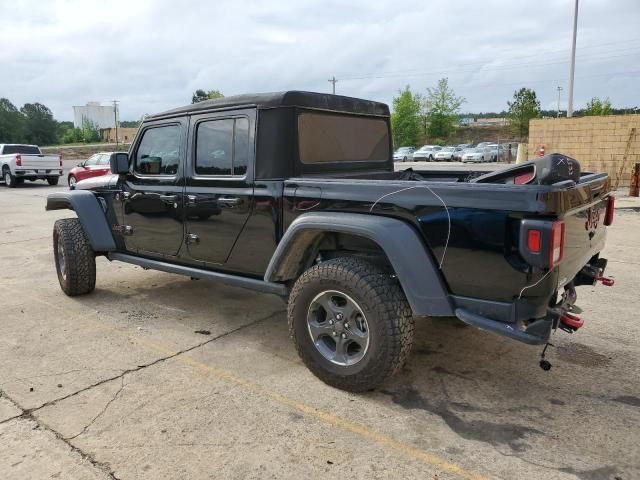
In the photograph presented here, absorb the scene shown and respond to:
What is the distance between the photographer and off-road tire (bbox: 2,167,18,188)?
21.4 meters

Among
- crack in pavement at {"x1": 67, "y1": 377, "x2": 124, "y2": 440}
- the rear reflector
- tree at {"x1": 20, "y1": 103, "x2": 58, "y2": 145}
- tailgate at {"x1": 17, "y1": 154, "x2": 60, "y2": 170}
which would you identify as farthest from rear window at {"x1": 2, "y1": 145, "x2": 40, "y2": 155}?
tree at {"x1": 20, "y1": 103, "x2": 58, "y2": 145}

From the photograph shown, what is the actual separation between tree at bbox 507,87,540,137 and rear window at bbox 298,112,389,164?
5535 cm

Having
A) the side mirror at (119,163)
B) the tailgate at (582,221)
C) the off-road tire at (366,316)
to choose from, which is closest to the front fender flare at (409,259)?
the off-road tire at (366,316)

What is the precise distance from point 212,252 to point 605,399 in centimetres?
287

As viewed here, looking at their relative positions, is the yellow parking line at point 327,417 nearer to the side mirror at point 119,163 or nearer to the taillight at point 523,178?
the side mirror at point 119,163

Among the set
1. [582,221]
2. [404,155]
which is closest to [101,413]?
[582,221]

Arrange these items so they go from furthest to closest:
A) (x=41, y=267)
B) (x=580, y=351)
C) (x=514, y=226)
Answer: (x=41, y=267)
(x=580, y=351)
(x=514, y=226)

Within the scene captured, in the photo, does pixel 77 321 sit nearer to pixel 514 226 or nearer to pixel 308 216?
pixel 308 216

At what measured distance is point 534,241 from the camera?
8.33ft

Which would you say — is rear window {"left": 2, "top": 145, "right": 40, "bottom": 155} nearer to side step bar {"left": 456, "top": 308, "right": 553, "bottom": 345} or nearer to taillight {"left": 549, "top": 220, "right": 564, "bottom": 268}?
side step bar {"left": 456, "top": 308, "right": 553, "bottom": 345}

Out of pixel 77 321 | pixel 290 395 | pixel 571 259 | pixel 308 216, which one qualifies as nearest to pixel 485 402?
pixel 571 259

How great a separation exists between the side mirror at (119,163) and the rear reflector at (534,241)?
11.8ft

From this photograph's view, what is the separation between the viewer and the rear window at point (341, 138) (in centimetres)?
386

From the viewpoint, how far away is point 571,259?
9.71ft
